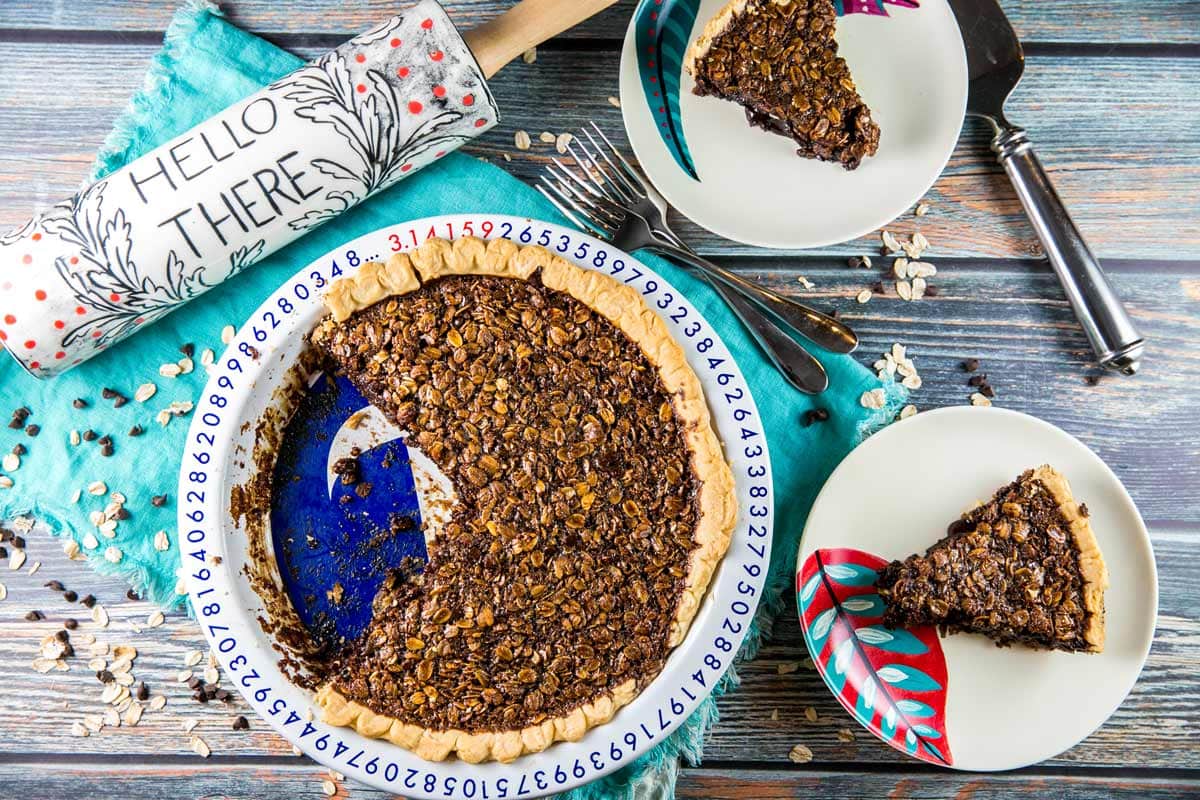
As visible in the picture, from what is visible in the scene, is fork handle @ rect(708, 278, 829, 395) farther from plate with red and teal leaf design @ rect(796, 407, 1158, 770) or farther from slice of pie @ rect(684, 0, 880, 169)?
slice of pie @ rect(684, 0, 880, 169)

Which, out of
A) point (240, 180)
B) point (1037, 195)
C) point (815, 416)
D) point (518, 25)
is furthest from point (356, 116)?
point (1037, 195)

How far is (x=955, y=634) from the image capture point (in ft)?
9.28

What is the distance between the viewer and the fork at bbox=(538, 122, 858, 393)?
288 centimetres

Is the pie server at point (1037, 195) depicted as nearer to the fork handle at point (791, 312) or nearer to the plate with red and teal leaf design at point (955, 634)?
the plate with red and teal leaf design at point (955, 634)

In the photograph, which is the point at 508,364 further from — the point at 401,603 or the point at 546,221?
the point at 401,603

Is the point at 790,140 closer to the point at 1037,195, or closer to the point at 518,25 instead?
the point at 1037,195

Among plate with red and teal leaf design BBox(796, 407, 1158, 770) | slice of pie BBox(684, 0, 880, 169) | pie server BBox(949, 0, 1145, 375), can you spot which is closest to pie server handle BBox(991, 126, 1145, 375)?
pie server BBox(949, 0, 1145, 375)

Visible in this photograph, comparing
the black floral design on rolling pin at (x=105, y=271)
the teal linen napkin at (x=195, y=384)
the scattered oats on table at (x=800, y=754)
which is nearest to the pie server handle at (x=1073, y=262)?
the teal linen napkin at (x=195, y=384)

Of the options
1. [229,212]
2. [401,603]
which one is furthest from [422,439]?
[229,212]

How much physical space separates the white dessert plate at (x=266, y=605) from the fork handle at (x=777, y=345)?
0.73ft

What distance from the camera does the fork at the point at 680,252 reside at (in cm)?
288

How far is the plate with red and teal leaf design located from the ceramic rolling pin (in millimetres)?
1819

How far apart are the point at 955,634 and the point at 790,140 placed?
5.88 feet

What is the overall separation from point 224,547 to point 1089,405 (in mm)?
3055
